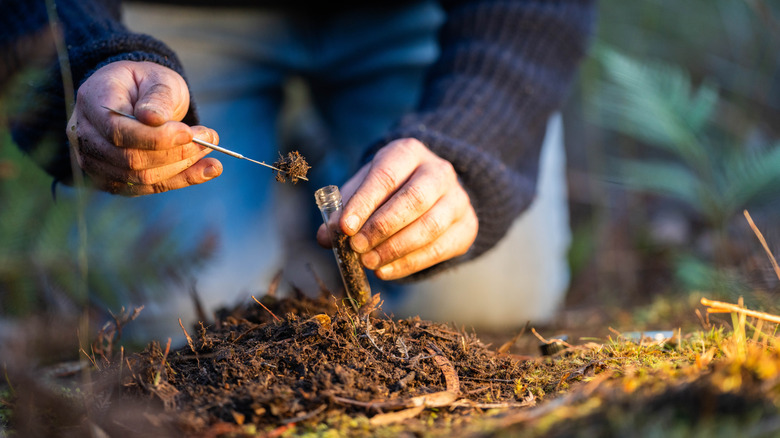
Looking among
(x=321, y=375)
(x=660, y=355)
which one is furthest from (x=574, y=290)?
(x=321, y=375)

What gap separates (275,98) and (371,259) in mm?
1837

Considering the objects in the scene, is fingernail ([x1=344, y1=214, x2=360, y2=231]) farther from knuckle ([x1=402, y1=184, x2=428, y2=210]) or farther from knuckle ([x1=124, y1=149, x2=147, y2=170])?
knuckle ([x1=124, y1=149, x2=147, y2=170])

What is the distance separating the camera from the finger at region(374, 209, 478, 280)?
137 cm

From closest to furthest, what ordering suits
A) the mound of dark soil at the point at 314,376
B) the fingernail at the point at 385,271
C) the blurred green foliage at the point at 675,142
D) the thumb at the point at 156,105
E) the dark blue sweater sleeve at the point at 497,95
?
1. the mound of dark soil at the point at 314,376
2. the thumb at the point at 156,105
3. the fingernail at the point at 385,271
4. the dark blue sweater sleeve at the point at 497,95
5. the blurred green foliage at the point at 675,142

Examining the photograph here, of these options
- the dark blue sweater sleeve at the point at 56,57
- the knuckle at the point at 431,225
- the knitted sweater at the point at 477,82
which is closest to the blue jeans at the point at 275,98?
the knitted sweater at the point at 477,82

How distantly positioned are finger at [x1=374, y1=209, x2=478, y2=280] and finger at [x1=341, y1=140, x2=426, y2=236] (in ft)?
0.57

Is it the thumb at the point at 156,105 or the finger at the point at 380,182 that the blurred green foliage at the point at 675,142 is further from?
the thumb at the point at 156,105

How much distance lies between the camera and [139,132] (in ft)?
3.40

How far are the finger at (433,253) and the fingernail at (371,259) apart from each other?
46mm

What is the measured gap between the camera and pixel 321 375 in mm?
934

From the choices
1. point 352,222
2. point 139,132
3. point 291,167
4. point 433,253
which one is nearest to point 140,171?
point 139,132

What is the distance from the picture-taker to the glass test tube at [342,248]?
124cm

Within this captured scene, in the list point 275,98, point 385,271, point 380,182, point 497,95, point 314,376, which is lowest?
point 314,376

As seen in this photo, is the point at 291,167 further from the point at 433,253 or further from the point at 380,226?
the point at 433,253
